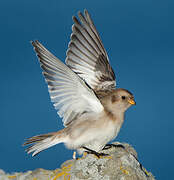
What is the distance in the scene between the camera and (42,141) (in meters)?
5.88

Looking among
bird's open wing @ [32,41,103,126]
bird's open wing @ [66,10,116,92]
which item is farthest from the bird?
bird's open wing @ [66,10,116,92]

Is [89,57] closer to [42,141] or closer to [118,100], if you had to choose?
[118,100]

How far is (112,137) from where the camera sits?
18.8 feet

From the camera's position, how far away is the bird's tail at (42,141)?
582 cm

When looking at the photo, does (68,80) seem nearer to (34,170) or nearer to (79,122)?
(79,122)

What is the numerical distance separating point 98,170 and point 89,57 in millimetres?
2207

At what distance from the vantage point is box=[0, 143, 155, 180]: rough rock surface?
557cm

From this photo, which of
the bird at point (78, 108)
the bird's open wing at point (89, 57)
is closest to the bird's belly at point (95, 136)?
the bird at point (78, 108)

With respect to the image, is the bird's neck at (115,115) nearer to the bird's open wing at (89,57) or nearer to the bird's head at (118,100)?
the bird's head at (118,100)

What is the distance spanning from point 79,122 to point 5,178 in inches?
70.6

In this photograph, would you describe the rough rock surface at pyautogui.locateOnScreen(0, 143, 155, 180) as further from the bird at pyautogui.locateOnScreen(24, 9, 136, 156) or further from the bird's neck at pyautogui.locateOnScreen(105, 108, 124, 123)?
the bird's neck at pyautogui.locateOnScreen(105, 108, 124, 123)

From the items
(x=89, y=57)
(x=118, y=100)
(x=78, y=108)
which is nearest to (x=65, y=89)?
(x=78, y=108)

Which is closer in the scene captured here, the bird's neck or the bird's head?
the bird's neck

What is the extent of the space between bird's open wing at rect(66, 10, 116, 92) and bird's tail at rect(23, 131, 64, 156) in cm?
126
